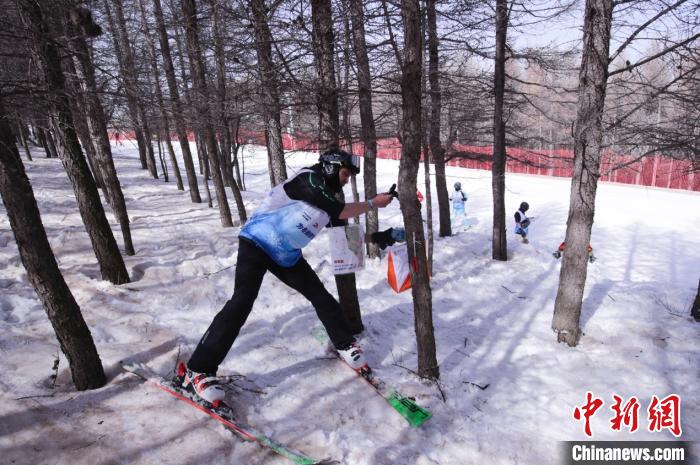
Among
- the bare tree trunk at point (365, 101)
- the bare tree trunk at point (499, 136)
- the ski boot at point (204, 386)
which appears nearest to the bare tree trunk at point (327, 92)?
the bare tree trunk at point (365, 101)

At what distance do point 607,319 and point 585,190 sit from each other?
6.87 feet

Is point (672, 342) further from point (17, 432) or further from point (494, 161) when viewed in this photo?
point (17, 432)

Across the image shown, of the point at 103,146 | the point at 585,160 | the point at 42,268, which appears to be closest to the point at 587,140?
the point at 585,160

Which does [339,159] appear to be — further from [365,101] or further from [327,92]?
[365,101]

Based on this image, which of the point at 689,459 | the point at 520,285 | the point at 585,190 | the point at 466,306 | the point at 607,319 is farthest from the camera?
the point at 520,285

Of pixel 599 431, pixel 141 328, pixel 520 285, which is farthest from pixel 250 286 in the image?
pixel 520 285

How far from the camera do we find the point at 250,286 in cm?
354

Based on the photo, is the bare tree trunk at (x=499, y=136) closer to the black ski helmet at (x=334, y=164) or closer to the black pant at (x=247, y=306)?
the black ski helmet at (x=334, y=164)
